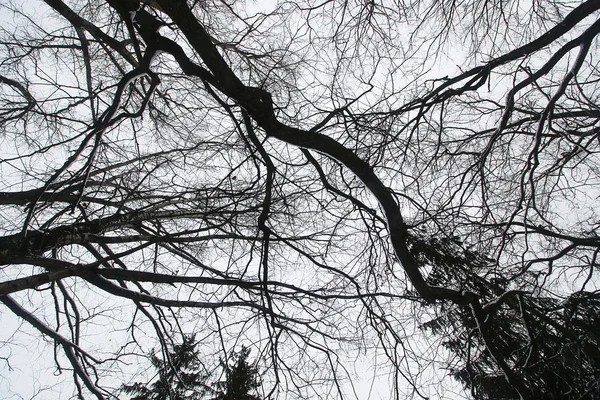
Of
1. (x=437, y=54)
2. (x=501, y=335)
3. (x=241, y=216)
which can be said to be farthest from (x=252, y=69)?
(x=501, y=335)

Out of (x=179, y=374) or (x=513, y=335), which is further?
(x=179, y=374)

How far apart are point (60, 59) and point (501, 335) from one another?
590 centimetres

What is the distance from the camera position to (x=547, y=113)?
2459 mm

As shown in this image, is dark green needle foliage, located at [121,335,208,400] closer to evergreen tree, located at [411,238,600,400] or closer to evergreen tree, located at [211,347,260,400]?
evergreen tree, located at [211,347,260,400]

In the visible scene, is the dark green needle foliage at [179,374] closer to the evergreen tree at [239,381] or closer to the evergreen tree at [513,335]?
the evergreen tree at [239,381]

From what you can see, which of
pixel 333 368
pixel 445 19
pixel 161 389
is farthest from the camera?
pixel 161 389

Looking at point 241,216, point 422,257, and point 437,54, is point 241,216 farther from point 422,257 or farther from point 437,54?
point 437,54

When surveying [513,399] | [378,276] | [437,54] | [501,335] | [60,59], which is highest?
[60,59]

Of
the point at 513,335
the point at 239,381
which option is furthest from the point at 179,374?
the point at 513,335

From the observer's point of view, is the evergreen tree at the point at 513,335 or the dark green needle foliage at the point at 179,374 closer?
the evergreen tree at the point at 513,335

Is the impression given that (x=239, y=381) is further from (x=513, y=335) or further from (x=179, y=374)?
(x=513, y=335)

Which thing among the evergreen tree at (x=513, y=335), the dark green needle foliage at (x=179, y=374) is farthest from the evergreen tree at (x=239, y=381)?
the evergreen tree at (x=513, y=335)

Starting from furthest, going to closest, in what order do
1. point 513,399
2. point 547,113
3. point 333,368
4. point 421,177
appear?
point 421,177, point 333,368, point 513,399, point 547,113

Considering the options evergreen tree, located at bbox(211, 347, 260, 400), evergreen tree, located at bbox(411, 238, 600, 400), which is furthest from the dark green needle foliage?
evergreen tree, located at bbox(411, 238, 600, 400)
